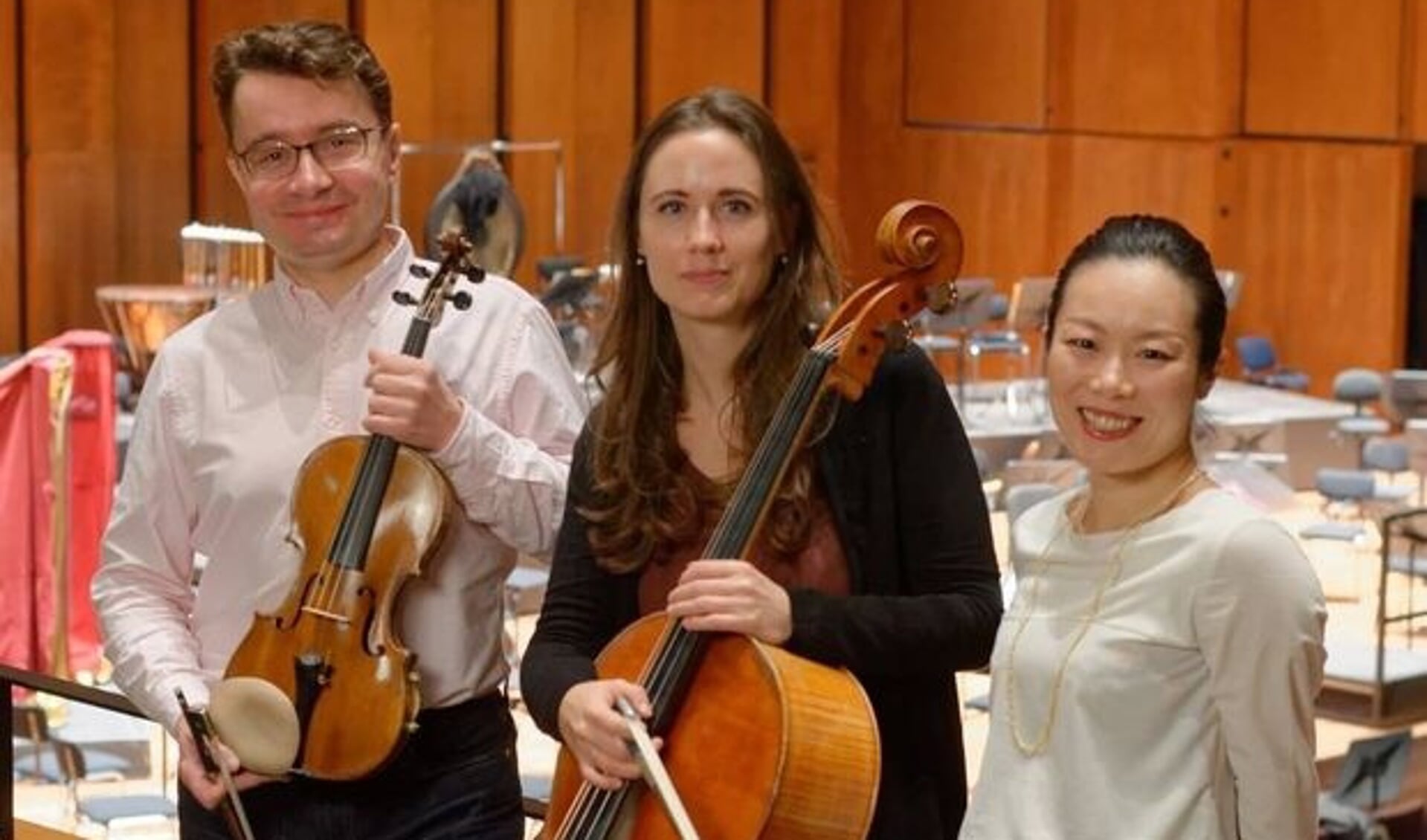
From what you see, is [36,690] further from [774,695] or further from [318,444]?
[774,695]

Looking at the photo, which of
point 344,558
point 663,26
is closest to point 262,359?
point 344,558

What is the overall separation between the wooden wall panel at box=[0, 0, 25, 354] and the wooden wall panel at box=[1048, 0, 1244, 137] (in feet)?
21.8

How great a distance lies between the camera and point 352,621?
240 cm

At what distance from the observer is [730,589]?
6.93ft

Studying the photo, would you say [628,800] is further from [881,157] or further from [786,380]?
[881,157]

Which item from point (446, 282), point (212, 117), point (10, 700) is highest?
point (212, 117)

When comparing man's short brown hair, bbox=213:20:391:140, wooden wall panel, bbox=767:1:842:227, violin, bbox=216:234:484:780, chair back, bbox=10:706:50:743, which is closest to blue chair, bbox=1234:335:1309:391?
wooden wall panel, bbox=767:1:842:227

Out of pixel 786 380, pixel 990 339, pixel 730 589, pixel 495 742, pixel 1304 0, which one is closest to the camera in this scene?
pixel 730 589

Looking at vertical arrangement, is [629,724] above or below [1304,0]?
below

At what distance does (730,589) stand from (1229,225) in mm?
14281

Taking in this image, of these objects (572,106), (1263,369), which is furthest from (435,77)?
(1263,369)

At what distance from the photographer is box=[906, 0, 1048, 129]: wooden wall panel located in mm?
16547

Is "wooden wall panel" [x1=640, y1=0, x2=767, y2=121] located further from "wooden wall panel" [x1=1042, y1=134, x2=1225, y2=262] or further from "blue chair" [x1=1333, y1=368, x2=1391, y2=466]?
"blue chair" [x1=1333, y1=368, x2=1391, y2=466]

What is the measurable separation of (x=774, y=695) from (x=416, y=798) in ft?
1.85
